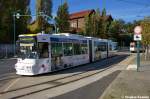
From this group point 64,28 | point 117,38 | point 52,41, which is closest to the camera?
point 52,41

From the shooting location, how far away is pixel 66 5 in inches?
2975

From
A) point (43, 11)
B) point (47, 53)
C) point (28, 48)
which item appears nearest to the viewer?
point (28, 48)

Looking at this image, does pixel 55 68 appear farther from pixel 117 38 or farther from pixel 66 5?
pixel 117 38

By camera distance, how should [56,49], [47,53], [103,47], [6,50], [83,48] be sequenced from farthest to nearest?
[6,50] → [103,47] → [83,48] → [56,49] → [47,53]

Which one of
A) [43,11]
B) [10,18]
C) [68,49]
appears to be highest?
Answer: [43,11]

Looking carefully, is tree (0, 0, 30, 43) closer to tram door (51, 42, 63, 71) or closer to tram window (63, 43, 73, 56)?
tram window (63, 43, 73, 56)

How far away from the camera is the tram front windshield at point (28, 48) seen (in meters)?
22.7

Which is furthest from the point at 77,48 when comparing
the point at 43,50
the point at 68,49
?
the point at 43,50

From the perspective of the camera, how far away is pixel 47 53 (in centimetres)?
2403

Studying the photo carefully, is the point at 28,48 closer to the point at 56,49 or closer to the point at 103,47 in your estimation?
Result: the point at 56,49

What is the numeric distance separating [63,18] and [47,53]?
167 feet

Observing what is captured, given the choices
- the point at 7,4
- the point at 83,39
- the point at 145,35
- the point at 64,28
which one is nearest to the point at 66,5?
the point at 64,28

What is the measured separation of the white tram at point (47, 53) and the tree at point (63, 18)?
41.2 meters

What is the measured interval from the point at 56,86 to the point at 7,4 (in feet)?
176
